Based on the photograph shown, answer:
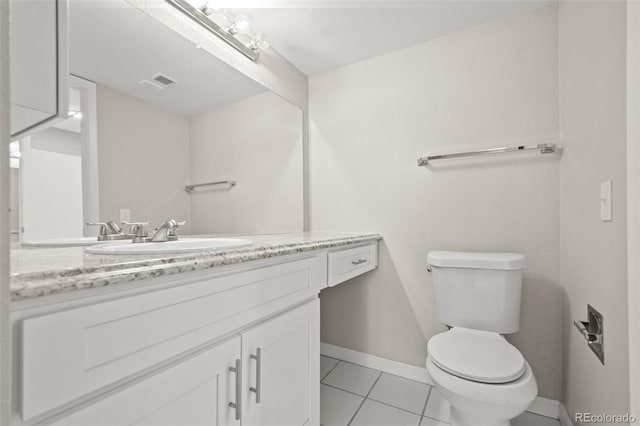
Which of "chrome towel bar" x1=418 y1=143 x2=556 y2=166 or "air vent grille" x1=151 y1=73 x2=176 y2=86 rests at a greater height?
"air vent grille" x1=151 y1=73 x2=176 y2=86

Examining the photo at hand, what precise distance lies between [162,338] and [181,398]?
17 centimetres

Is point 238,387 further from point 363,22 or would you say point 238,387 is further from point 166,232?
point 363,22

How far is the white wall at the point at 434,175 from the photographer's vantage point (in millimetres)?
1481

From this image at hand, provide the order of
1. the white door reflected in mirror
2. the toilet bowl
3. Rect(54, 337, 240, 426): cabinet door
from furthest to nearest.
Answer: the toilet bowl
the white door reflected in mirror
Rect(54, 337, 240, 426): cabinet door

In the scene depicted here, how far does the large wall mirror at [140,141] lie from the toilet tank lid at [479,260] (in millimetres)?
1043

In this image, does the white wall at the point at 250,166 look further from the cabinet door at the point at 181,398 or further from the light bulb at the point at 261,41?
the cabinet door at the point at 181,398

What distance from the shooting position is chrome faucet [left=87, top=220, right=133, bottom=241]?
3.36 feet

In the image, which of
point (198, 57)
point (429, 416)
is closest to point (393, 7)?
point (198, 57)

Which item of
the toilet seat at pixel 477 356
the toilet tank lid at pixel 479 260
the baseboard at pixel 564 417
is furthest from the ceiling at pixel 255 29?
the baseboard at pixel 564 417

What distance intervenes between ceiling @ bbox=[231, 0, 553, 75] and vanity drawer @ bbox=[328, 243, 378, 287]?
1.26 metres

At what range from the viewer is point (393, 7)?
1517mm

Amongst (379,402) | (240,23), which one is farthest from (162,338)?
(240,23)

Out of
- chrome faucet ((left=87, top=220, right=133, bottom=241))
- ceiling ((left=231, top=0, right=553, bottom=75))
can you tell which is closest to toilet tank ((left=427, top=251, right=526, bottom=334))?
ceiling ((left=231, top=0, right=553, bottom=75))

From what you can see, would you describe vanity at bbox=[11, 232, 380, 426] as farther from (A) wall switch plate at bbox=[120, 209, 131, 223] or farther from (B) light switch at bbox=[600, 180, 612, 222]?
(B) light switch at bbox=[600, 180, 612, 222]
